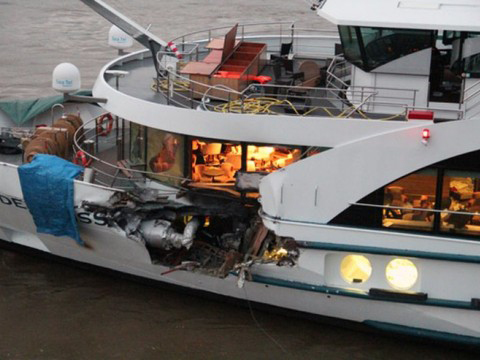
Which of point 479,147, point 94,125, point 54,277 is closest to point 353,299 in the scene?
point 479,147

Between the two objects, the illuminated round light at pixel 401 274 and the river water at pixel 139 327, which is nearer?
the illuminated round light at pixel 401 274

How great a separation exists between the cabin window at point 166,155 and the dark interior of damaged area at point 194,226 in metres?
0.31

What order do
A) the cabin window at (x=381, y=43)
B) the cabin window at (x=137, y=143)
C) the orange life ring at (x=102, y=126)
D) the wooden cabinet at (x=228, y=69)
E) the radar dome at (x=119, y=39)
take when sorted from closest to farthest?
the cabin window at (x=381, y=43), the wooden cabinet at (x=228, y=69), the cabin window at (x=137, y=143), the orange life ring at (x=102, y=126), the radar dome at (x=119, y=39)

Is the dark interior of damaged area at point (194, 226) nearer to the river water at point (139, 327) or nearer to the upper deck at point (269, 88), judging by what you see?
the river water at point (139, 327)

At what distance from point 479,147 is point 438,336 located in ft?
7.42

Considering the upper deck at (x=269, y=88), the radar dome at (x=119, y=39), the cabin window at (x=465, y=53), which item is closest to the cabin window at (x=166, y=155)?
the upper deck at (x=269, y=88)

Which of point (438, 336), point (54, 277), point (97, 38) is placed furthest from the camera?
point (97, 38)

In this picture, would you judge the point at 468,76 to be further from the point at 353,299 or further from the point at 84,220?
the point at 84,220

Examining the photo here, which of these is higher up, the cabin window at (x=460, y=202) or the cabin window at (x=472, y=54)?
the cabin window at (x=472, y=54)

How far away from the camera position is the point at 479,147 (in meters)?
10.5

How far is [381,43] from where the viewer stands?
11.7 m

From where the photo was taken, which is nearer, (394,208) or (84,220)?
(394,208)

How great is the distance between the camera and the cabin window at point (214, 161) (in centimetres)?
1181

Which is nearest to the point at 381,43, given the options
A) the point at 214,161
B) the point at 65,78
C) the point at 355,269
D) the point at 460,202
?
the point at 460,202
